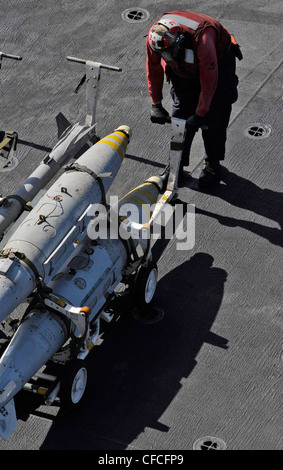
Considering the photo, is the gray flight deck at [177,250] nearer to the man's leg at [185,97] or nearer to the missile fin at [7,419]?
the missile fin at [7,419]

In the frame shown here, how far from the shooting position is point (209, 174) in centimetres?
1631

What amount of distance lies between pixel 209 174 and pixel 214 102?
1.27 meters

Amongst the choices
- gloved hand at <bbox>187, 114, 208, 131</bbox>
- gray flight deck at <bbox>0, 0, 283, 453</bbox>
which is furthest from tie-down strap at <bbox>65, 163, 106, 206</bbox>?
gloved hand at <bbox>187, 114, 208, 131</bbox>

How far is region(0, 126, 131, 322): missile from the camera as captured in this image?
12.2 m

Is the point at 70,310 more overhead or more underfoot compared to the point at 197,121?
more overhead

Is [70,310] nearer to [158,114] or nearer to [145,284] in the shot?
[145,284]

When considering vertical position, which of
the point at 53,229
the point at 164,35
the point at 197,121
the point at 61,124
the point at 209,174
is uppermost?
the point at 164,35

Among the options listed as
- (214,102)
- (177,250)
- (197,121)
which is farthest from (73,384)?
(214,102)

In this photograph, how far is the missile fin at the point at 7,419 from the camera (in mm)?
12109

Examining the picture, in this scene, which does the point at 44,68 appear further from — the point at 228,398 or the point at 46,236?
the point at 228,398

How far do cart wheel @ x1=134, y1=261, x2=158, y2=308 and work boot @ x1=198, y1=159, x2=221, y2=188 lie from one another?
2.56 meters

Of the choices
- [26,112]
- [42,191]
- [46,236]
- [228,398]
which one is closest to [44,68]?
[26,112]

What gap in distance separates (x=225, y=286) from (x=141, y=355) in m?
1.78

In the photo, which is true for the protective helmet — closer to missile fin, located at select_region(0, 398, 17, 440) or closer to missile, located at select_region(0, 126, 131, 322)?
missile, located at select_region(0, 126, 131, 322)
